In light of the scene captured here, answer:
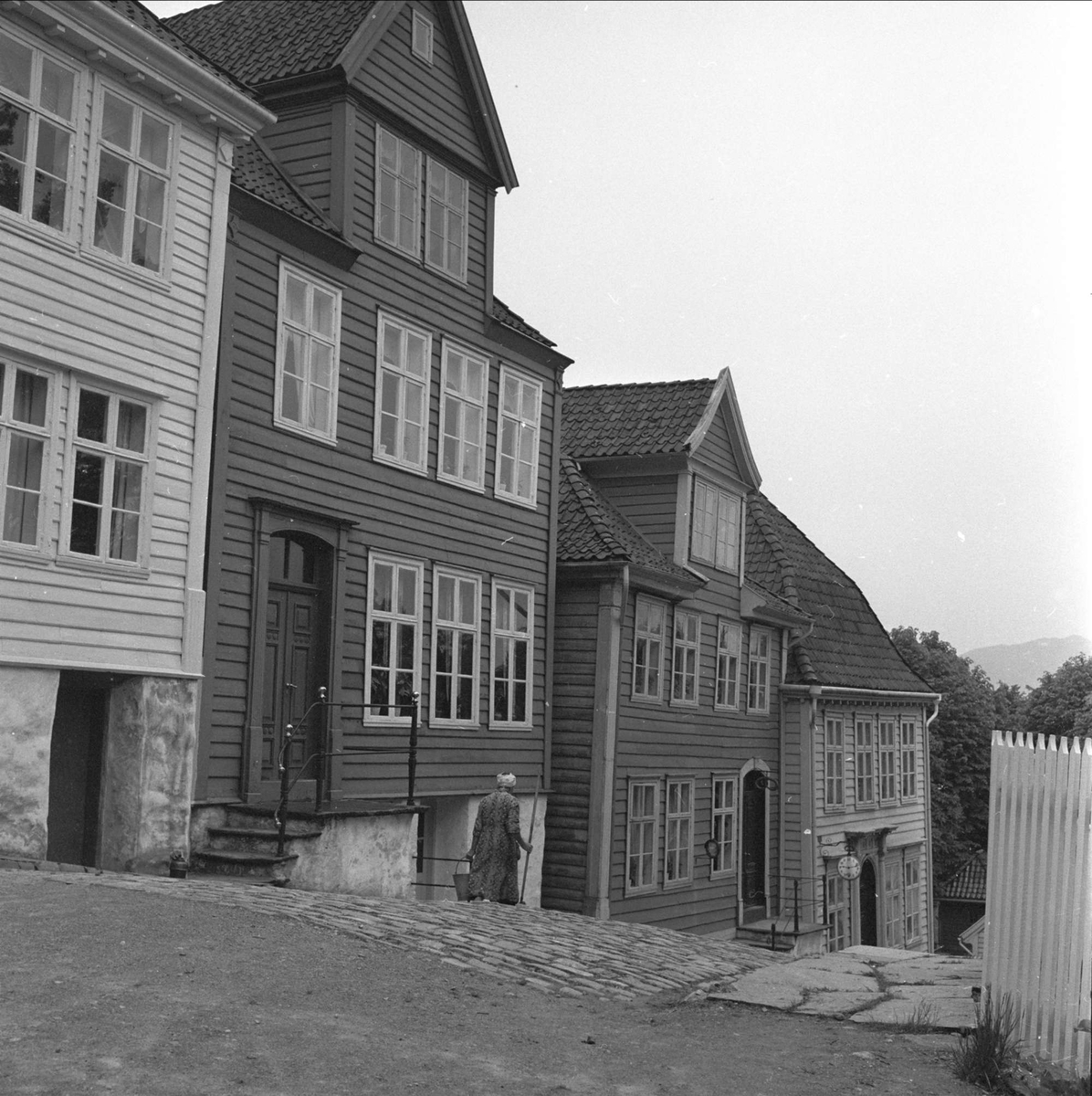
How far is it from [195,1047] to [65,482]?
7.10 meters

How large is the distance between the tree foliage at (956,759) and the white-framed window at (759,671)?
30.5 metres

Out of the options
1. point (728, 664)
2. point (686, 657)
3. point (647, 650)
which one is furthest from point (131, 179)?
point (728, 664)

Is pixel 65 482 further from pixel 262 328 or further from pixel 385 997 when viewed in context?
pixel 385 997

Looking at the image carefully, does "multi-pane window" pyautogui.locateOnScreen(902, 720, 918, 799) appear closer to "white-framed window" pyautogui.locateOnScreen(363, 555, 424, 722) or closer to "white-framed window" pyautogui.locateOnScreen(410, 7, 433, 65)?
"white-framed window" pyautogui.locateOnScreen(363, 555, 424, 722)

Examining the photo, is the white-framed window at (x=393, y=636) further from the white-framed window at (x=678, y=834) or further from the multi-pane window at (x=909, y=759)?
the multi-pane window at (x=909, y=759)

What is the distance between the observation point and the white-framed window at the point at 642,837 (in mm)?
22203

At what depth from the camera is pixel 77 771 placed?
1339cm

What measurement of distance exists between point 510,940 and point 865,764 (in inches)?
853

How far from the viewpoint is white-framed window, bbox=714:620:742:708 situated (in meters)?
26.0

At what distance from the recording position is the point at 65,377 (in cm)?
1267

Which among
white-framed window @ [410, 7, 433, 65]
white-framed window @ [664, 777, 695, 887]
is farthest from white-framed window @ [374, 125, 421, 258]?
white-framed window @ [664, 777, 695, 887]

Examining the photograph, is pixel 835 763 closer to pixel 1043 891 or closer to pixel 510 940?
pixel 510 940

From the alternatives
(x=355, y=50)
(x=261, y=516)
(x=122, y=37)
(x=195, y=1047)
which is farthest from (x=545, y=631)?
(x=195, y=1047)

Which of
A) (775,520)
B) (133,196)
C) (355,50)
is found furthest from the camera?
(775,520)
